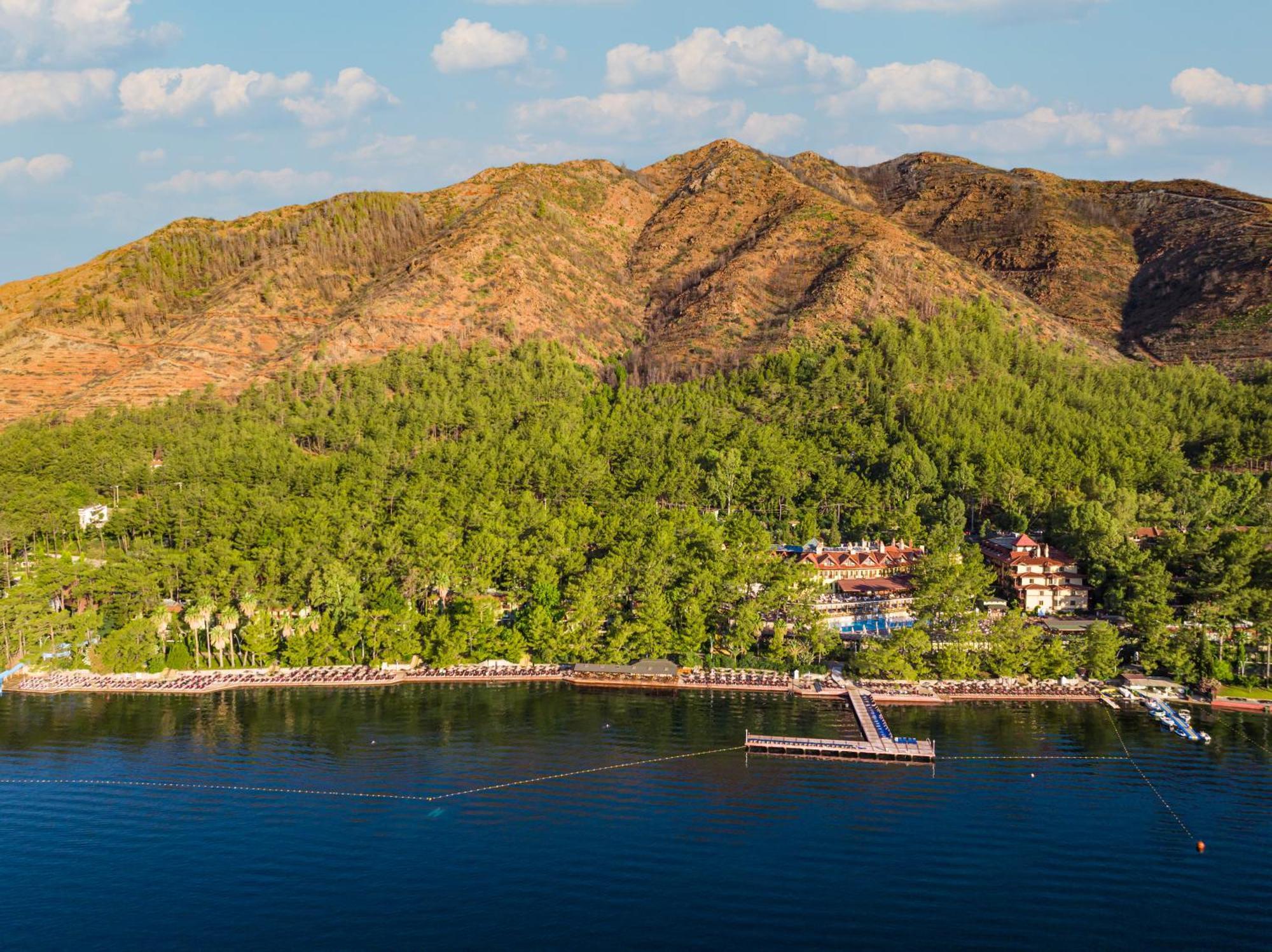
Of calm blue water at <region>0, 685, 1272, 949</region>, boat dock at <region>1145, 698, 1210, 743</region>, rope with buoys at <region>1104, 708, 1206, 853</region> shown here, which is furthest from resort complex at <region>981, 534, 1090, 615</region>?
calm blue water at <region>0, 685, 1272, 949</region>

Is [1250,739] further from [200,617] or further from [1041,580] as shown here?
[200,617]

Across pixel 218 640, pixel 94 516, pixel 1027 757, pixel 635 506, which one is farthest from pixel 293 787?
pixel 94 516

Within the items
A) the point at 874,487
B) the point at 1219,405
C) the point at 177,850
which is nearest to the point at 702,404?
the point at 874,487

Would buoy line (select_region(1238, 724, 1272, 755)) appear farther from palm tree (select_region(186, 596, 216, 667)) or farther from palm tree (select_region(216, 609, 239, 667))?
palm tree (select_region(186, 596, 216, 667))

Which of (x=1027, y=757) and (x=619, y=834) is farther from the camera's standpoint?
(x=1027, y=757)

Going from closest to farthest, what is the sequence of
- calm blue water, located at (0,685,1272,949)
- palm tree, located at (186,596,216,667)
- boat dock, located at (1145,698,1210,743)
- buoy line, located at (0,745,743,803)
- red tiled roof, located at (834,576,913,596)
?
calm blue water, located at (0,685,1272,949) < buoy line, located at (0,745,743,803) < boat dock, located at (1145,698,1210,743) < palm tree, located at (186,596,216,667) < red tiled roof, located at (834,576,913,596)

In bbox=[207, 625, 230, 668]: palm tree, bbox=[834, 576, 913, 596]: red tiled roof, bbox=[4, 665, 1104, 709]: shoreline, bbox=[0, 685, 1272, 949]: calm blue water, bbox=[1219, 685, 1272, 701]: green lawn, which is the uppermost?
bbox=[834, 576, 913, 596]: red tiled roof

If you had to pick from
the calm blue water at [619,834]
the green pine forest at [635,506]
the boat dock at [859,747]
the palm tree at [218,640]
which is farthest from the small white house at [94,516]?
the boat dock at [859,747]
